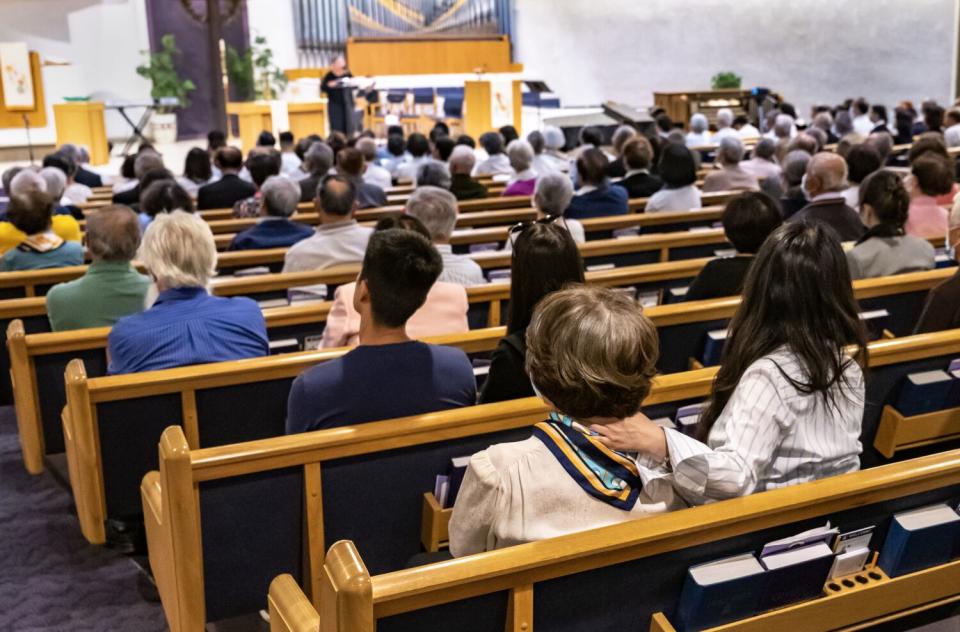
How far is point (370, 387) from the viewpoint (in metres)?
2.08

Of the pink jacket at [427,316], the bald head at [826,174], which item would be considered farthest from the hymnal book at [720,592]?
the bald head at [826,174]

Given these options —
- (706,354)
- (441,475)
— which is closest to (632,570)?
(441,475)

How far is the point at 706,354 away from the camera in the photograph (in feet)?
9.58

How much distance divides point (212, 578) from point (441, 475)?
1.70 feet

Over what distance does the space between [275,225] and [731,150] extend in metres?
3.40

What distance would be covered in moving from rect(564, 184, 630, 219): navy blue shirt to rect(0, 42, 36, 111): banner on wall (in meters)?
8.87

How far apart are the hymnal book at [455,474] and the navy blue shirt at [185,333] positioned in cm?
95

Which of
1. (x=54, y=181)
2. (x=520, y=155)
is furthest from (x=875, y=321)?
(x=54, y=181)

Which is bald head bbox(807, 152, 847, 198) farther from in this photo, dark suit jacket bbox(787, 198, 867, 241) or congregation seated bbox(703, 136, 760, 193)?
congregation seated bbox(703, 136, 760, 193)

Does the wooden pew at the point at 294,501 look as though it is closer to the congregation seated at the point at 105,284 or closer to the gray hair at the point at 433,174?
the congregation seated at the point at 105,284

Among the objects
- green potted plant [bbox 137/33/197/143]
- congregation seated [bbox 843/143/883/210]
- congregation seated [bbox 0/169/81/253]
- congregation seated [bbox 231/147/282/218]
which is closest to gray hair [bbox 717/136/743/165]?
congregation seated [bbox 843/143/883/210]

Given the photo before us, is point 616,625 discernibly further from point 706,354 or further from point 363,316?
point 706,354

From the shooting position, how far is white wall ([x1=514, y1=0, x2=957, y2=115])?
12.7m

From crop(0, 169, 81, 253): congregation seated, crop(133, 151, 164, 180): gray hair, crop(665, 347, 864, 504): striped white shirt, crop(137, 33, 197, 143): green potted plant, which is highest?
crop(137, 33, 197, 143): green potted plant
